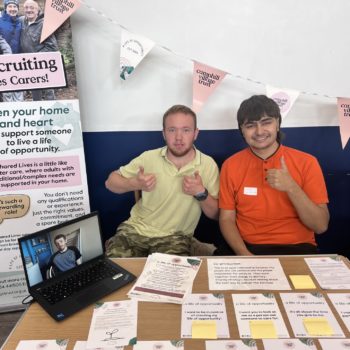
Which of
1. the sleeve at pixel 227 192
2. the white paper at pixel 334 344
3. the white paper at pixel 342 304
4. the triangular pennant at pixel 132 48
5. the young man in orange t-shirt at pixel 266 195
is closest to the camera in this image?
the white paper at pixel 334 344

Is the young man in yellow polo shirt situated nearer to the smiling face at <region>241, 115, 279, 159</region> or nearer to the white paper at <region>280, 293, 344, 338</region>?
the smiling face at <region>241, 115, 279, 159</region>

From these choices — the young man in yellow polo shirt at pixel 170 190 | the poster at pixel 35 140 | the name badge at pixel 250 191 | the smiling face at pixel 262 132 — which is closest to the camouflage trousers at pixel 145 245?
the young man in yellow polo shirt at pixel 170 190

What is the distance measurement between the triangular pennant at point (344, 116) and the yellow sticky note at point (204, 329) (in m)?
1.56

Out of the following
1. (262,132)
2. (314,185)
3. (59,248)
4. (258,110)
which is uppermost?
(258,110)

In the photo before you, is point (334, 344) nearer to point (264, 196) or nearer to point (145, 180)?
point (264, 196)

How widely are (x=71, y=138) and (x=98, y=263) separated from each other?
941 millimetres

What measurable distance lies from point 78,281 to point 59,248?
14cm

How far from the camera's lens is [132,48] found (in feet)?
6.67

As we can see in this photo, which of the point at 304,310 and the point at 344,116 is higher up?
the point at 344,116

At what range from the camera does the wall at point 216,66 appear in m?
2.09

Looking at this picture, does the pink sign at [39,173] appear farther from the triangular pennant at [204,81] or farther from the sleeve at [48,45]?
the triangular pennant at [204,81]

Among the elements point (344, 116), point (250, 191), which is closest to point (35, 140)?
point (250, 191)

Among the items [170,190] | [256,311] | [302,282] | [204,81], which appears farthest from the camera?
[204,81]

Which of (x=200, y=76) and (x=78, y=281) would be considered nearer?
(x=78, y=281)
